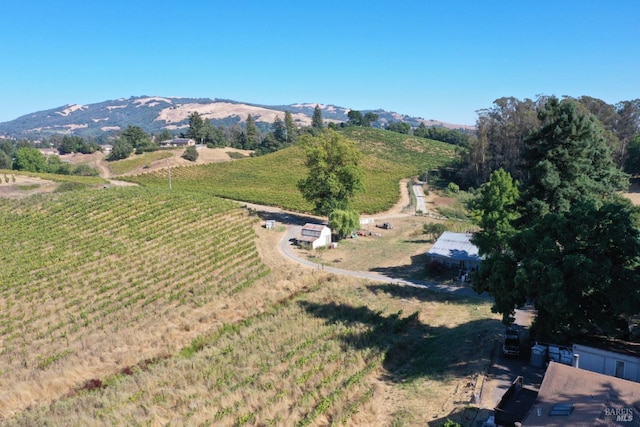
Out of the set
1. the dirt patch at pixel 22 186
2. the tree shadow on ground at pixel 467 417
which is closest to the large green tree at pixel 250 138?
the dirt patch at pixel 22 186

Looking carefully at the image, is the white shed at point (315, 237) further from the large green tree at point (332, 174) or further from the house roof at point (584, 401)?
the house roof at point (584, 401)

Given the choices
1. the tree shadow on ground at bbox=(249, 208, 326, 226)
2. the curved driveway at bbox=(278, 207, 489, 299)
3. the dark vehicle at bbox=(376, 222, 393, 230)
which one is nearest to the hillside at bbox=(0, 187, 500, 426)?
the curved driveway at bbox=(278, 207, 489, 299)

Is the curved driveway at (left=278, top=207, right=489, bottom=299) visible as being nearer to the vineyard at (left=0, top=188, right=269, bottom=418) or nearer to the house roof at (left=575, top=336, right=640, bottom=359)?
the vineyard at (left=0, top=188, right=269, bottom=418)

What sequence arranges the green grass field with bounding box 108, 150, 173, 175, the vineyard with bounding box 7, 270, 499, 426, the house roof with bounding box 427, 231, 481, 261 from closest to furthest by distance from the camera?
the vineyard with bounding box 7, 270, 499, 426 → the house roof with bounding box 427, 231, 481, 261 → the green grass field with bounding box 108, 150, 173, 175

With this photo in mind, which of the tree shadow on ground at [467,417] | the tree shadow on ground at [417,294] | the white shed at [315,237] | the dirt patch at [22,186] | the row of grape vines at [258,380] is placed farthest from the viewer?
the dirt patch at [22,186]

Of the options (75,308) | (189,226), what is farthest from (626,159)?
(75,308)
